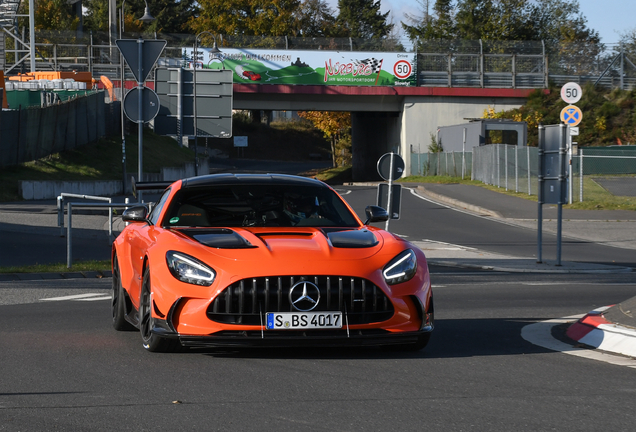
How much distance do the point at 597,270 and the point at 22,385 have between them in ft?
39.2

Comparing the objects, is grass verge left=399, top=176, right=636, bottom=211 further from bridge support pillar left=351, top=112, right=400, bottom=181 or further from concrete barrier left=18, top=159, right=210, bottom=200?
bridge support pillar left=351, top=112, right=400, bottom=181

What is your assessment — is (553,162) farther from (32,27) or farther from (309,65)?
(309,65)

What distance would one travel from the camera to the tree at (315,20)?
100812 millimetres

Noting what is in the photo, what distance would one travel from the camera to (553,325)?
8.86 m

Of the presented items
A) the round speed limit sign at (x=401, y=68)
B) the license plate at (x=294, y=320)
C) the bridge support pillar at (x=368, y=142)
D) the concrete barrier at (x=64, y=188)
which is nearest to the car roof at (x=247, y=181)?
the license plate at (x=294, y=320)

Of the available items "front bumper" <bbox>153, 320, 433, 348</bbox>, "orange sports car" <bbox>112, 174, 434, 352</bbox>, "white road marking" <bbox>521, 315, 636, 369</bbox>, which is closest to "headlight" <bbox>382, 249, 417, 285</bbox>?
"orange sports car" <bbox>112, 174, 434, 352</bbox>

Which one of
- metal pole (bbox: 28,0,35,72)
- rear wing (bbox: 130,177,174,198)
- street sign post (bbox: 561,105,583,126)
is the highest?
metal pole (bbox: 28,0,35,72)

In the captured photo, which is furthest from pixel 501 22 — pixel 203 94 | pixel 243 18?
pixel 203 94

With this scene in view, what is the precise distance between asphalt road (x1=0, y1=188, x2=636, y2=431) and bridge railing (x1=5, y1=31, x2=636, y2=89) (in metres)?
53.1

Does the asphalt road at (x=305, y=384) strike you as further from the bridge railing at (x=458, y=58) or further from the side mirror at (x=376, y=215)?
the bridge railing at (x=458, y=58)

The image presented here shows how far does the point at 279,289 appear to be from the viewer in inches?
246

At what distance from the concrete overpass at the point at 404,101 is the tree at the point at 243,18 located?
22472 mm

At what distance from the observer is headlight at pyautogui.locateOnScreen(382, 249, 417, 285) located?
6555 millimetres

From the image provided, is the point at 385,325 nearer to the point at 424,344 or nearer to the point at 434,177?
the point at 424,344
